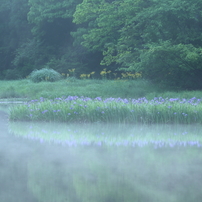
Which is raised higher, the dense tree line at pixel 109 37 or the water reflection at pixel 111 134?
the dense tree line at pixel 109 37

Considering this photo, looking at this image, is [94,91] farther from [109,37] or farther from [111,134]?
[109,37]

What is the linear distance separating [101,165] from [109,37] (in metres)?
22.1

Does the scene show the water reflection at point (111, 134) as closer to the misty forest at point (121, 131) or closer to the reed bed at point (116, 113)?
the misty forest at point (121, 131)

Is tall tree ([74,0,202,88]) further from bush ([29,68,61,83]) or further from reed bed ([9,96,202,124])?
reed bed ([9,96,202,124])

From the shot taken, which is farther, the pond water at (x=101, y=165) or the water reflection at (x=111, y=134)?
the water reflection at (x=111, y=134)

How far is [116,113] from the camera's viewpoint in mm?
10039

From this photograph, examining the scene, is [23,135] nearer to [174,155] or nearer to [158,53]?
[174,155]

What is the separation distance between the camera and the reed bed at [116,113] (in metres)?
9.79

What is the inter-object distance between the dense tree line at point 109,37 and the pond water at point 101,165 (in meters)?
8.56

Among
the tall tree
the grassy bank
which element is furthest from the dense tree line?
the grassy bank

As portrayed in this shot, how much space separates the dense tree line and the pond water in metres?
8.56

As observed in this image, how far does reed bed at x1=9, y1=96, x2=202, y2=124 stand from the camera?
979cm

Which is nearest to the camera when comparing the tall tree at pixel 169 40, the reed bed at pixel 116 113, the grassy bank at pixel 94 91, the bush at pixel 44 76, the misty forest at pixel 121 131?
the misty forest at pixel 121 131

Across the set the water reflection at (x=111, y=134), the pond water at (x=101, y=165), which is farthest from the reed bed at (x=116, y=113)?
the pond water at (x=101, y=165)
